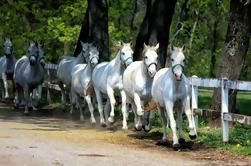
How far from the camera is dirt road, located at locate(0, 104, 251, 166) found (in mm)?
10391

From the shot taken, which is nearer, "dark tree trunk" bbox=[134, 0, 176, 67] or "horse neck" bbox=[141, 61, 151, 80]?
"horse neck" bbox=[141, 61, 151, 80]

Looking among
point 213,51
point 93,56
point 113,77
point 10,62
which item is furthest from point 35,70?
point 213,51

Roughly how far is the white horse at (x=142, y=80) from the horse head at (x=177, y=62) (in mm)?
1372

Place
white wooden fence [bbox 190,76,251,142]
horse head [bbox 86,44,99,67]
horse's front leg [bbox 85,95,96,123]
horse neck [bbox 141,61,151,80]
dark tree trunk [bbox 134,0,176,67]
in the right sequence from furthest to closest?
dark tree trunk [bbox 134,0,176,67] → horse head [bbox 86,44,99,67] → horse's front leg [bbox 85,95,96,123] → horse neck [bbox 141,61,151,80] → white wooden fence [bbox 190,76,251,142]

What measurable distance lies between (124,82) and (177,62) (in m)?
3.68

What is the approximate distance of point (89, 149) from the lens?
1208cm

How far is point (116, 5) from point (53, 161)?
29984mm

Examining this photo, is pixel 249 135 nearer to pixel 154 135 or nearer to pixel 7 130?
pixel 154 135

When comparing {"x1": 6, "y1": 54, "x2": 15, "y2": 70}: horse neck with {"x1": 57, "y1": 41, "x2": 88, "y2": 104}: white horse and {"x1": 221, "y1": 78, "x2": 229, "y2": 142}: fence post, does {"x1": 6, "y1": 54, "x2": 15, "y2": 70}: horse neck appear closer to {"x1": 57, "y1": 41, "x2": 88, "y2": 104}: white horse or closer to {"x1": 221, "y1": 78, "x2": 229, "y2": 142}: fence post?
{"x1": 57, "y1": 41, "x2": 88, "y2": 104}: white horse

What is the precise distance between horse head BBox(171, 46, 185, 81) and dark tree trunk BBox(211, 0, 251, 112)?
3.54 m

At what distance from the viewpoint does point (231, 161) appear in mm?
10961

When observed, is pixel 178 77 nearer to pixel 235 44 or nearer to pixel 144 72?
pixel 144 72

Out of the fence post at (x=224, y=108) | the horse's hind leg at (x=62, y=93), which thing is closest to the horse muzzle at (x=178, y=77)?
the fence post at (x=224, y=108)

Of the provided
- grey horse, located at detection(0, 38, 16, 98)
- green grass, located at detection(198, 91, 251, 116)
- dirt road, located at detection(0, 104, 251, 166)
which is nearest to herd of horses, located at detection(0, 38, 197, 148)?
dirt road, located at detection(0, 104, 251, 166)
